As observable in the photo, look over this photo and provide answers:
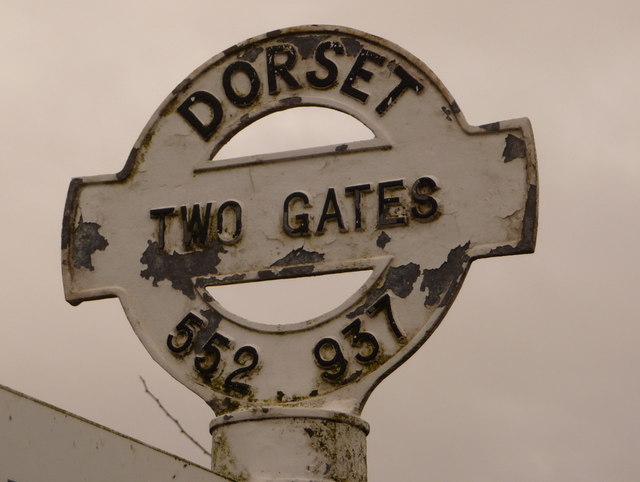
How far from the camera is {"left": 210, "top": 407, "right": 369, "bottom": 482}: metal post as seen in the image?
471cm

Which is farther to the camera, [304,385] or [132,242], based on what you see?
[132,242]

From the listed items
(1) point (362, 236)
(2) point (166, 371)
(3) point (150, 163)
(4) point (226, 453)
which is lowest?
(4) point (226, 453)

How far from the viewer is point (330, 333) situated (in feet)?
16.1

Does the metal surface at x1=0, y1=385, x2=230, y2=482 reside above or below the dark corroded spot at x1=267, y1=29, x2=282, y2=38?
below

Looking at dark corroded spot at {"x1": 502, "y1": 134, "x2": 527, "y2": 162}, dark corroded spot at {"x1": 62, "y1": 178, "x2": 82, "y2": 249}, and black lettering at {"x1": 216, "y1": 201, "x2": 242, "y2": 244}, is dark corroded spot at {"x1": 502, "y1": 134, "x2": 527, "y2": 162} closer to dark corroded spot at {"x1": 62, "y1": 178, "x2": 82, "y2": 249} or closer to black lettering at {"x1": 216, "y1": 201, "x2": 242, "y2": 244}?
black lettering at {"x1": 216, "y1": 201, "x2": 242, "y2": 244}

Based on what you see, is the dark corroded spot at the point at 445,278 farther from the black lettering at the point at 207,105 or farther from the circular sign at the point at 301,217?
the black lettering at the point at 207,105

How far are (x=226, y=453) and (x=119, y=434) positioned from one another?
1.31 m

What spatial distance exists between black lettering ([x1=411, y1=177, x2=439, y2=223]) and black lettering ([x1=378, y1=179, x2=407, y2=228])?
0.16 feet

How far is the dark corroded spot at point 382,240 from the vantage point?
4.97m

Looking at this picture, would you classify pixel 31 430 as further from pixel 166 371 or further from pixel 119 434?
pixel 166 371

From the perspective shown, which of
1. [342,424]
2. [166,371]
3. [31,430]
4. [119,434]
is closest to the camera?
[31,430]

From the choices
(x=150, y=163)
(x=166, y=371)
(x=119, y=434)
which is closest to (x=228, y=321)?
(x=166, y=371)

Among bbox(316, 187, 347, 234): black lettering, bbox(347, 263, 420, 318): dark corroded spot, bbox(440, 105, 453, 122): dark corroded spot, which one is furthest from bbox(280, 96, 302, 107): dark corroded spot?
bbox(347, 263, 420, 318): dark corroded spot

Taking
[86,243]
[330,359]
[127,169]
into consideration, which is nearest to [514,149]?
[330,359]
